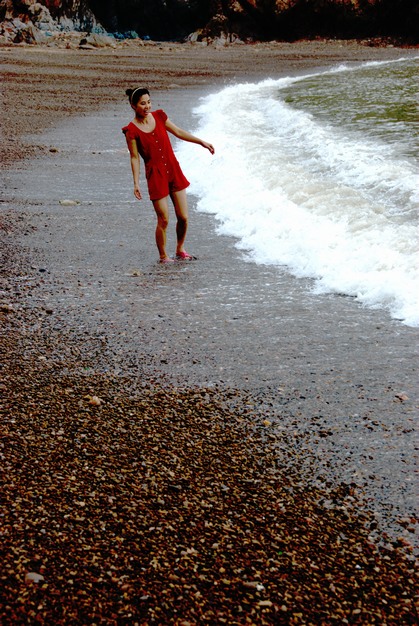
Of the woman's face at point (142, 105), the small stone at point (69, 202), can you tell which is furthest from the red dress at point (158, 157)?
the small stone at point (69, 202)

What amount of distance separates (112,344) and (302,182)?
4.40 m

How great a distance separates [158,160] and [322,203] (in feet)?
6.94

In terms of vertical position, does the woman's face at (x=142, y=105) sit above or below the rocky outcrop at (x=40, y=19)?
below

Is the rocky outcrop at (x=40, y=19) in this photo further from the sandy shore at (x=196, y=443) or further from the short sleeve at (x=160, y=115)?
the sandy shore at (x=196, y=443)

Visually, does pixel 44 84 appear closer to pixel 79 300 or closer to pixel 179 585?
pixel 79 300

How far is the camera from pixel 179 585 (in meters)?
2.33

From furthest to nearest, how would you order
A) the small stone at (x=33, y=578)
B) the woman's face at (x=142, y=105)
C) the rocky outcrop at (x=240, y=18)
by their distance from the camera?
the rocky outcrop at (x=240, y=18), the woman's face at (x=142, y=105), the small stone at (x=33, y=578)

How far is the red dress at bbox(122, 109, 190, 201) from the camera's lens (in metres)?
5.60

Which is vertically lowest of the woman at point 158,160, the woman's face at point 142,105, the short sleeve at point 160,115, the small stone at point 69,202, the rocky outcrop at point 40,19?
the small stone at point 69,202

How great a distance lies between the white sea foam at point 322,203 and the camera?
17.0 feet

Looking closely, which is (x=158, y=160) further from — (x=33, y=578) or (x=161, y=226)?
(x=33, y=578)

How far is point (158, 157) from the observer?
5.70 meters

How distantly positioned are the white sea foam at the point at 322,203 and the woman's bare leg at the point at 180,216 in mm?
607

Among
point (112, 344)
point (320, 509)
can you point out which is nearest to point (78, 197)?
point (112, 344)
